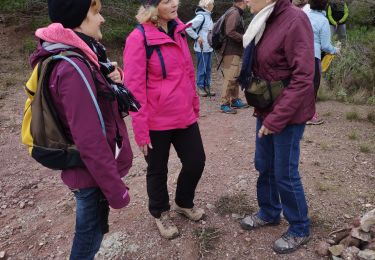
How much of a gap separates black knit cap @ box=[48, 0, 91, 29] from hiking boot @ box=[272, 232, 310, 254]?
214cm

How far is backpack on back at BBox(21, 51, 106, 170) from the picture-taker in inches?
74.3

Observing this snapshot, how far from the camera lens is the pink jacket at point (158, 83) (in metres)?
2.66

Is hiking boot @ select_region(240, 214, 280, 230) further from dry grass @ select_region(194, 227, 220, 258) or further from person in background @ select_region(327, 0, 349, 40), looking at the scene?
person in background @ select_region(327, 0, 349, 40)

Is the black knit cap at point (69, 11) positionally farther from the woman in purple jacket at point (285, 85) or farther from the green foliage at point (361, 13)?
the green foliage at point (361, 13)

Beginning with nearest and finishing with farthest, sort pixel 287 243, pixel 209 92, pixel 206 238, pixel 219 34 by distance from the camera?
pixel 287 243, pixel 206 238, pixel 219 34, pixel 209 92

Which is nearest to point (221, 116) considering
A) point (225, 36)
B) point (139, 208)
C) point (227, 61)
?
point (227, 61)

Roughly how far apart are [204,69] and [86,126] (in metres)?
5.85

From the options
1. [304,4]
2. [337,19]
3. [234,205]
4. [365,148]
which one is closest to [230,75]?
[304,4]

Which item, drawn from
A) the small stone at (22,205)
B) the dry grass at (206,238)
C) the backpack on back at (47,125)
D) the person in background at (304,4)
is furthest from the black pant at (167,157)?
the person in background at (304,4)

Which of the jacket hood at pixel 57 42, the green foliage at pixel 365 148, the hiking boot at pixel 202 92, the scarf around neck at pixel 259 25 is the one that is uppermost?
the scarf around neck at pixel 259 25

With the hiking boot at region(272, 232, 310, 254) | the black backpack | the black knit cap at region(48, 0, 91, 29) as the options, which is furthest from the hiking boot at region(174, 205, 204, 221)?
the black backpack

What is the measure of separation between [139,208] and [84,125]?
6.39 ft

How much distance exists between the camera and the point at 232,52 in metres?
6.14

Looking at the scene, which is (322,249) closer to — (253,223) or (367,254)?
(367,254)
